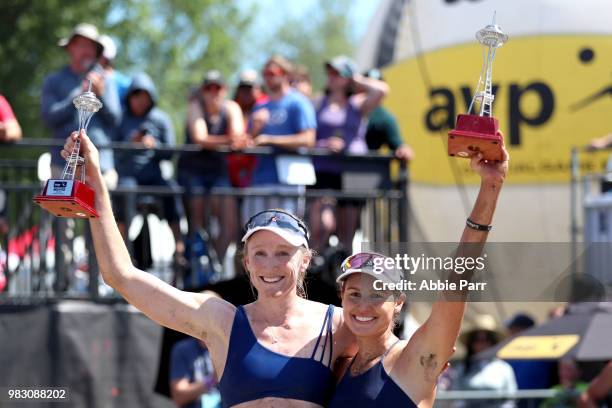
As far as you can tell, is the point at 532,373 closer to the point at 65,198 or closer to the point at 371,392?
the point at 371,392

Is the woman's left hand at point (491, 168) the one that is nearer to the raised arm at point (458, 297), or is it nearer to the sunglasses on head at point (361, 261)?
the raised arm at point (458, 297)

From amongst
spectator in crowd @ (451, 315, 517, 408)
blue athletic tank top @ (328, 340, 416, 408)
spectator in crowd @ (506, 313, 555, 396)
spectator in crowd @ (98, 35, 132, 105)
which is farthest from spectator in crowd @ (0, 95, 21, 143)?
blue athletic tank top @ (328, 340, 416, 408)

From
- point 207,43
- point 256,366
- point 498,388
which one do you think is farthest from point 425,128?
point 207,43

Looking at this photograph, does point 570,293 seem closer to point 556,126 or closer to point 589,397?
point 589,397

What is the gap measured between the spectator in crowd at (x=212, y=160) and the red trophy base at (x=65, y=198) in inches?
167

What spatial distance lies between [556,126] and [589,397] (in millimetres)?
4253

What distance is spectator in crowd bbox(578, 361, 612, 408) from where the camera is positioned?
778 cm

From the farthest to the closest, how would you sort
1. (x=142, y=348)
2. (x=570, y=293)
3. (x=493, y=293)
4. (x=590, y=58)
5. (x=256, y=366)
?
(x=590, y=58) < (x=142, y=348) < (x=570, y=293) < (x=493, y=293) < (x=256, y=366)

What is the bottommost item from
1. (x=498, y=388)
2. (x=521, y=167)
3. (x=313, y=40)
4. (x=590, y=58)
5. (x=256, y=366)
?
(x=498, y=388)

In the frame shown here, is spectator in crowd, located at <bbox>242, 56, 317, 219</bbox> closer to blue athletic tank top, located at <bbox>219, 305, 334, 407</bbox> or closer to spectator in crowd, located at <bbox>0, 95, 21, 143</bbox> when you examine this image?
spectator in crowd, located at <bbox>0, 95, 21, 143</bbox>

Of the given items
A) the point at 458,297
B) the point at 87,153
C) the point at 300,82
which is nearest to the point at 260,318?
the point at 458,297

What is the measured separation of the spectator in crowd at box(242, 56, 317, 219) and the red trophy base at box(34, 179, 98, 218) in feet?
14.1

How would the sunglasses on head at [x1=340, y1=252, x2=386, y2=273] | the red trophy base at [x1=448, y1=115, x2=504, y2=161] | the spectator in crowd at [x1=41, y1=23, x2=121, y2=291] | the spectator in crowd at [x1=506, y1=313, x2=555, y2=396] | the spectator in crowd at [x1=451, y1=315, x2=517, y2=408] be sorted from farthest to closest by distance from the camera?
the spectator in crowd at [x1=506, y1=313, x2=555, y2=396], the spectator in crowd at [x1=451, y1=315, x2=517, y2=408], the spectator in crowd at [x1=41, y1=23, x2=121, y2=291], the sunglasses on head at [x1=340, y1=252, x2=386, y2=273], the red trophy base at [x1=448, y1=115, x2=504, y2=161]

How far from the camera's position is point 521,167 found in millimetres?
11758
